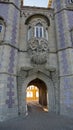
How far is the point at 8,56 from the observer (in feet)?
33.2

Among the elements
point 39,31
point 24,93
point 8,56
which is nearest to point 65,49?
point 39,31

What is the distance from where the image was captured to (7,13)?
11.6 meters

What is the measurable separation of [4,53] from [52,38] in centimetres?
532

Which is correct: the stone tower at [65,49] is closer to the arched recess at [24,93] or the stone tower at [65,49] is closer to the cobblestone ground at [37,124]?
the arched recess at [24,93]

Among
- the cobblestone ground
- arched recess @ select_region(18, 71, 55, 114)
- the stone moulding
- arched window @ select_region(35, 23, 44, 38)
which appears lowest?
the cobblestone ground

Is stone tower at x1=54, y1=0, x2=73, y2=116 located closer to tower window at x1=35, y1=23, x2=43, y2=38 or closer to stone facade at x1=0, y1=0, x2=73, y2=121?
stone facade at x1=0, y1=0, x2=73, y2=121

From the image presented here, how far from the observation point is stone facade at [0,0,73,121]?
385 inches

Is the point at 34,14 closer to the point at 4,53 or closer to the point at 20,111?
the point at 4,53

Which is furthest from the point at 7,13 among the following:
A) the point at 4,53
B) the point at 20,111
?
the point at 20,111

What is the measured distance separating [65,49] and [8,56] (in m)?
5.07

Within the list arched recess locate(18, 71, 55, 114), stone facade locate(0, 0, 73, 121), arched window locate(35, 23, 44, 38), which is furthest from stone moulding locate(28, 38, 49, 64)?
arched recess locate(18, 71, 55, 114)


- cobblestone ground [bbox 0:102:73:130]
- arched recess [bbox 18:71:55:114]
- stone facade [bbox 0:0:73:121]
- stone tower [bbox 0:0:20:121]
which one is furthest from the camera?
arched recess [bbox 18:71:55:114]

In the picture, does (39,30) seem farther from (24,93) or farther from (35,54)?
(24,93)

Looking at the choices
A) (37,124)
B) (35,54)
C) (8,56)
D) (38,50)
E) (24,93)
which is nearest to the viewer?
(37,124)
